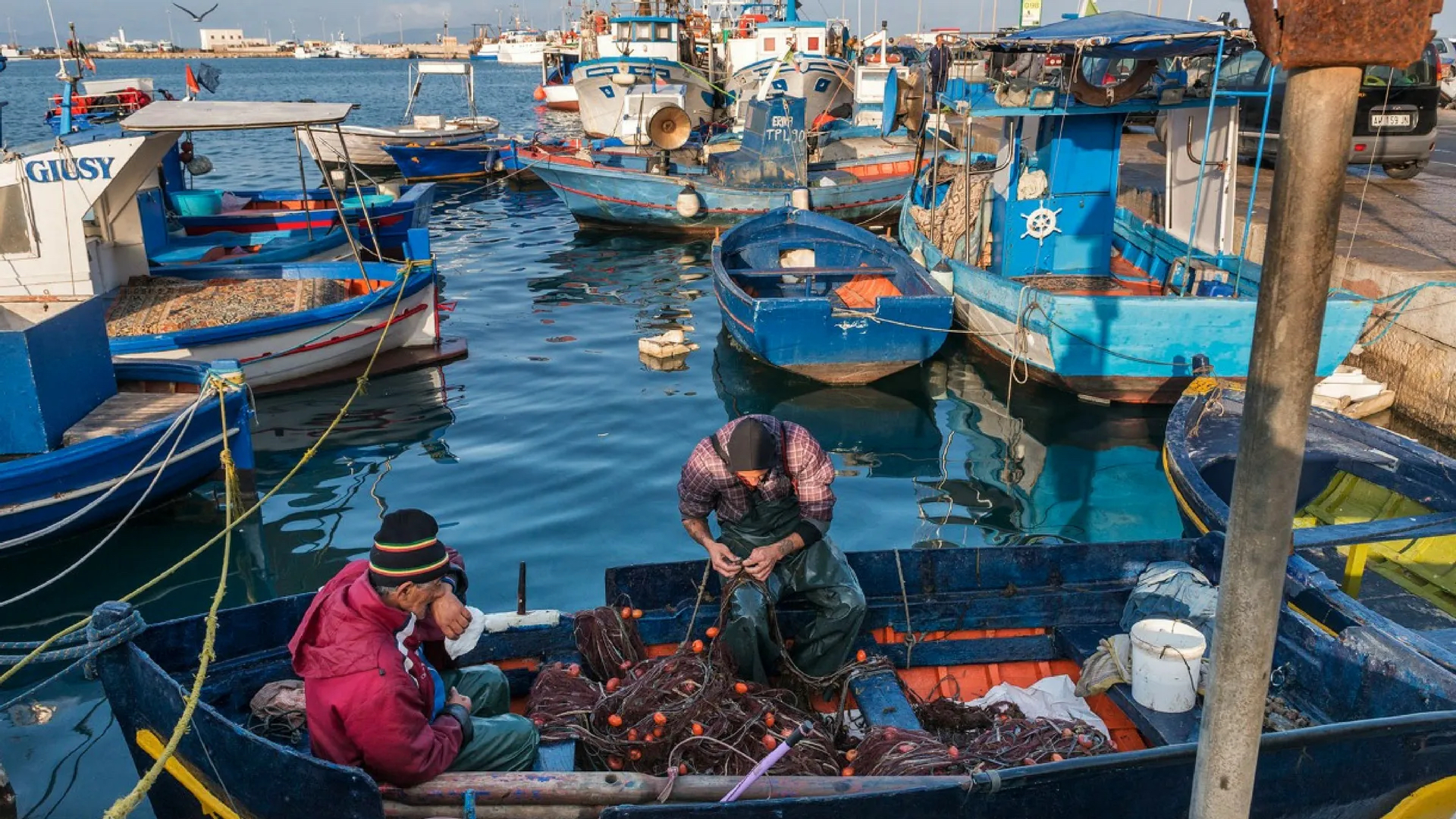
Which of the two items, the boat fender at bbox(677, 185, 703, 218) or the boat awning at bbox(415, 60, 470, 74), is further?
the boat awning at bbox(415, 60, 470, 74)

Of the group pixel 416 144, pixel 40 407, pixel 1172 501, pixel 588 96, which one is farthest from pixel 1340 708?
pixel 588 96

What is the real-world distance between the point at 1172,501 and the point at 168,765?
8.78 metres

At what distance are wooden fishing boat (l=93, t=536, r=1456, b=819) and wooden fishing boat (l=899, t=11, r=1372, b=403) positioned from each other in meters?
5.00

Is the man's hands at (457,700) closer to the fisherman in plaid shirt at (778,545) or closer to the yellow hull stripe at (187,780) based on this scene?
the yellow hull stripe at (187,780)

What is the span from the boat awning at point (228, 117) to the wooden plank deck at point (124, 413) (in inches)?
117

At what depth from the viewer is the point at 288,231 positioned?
16938 mm

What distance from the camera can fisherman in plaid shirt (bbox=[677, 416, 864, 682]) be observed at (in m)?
5.57

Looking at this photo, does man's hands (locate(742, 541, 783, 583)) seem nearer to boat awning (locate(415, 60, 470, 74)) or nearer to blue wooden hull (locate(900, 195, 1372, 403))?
blue wooden hull (locate(900, 195, 1372, 403))

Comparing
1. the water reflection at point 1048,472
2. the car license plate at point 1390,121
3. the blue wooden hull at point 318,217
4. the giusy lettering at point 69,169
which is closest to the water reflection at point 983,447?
the water reflection at point 1048,472

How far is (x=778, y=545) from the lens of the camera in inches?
217

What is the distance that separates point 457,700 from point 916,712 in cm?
242

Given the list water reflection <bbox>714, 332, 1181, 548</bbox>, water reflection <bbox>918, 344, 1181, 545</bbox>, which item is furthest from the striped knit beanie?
water reflection <bbox>918, 344, 1181, 545</bbox>

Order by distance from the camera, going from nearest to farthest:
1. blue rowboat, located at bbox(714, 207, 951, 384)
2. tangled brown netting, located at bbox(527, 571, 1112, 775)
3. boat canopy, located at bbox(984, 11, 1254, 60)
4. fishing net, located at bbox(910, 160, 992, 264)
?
tangled brown netting, located at bbox(527, 571, 1112, 775) < boat canopy, located at bbox(984, 11, 1254, 60) < blue rowboat, located at bbox(714, 207, 951, 384) < fishing net, located at bbox(910, 160, 992, 264)

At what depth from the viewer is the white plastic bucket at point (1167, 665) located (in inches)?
204
